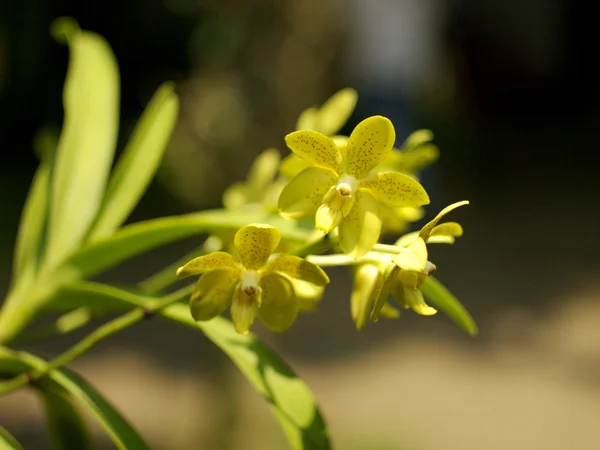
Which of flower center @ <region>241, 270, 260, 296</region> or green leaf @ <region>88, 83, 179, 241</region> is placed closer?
flower center @ <region>241, 270, 260, 296</region>

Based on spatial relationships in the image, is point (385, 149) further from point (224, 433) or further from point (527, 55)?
point (527, 55)

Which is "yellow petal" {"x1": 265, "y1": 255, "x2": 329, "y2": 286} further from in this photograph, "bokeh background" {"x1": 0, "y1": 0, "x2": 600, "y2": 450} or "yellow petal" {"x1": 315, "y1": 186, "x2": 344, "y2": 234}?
"bokeh background" {"x1": 0, "y1": 0, "x2": 600, "y2": 450}

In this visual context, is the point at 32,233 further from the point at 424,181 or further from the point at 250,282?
the point at 424,181

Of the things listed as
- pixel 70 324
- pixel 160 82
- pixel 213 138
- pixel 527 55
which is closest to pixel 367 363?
pixel 213 138

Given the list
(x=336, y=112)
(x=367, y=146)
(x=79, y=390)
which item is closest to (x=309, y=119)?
(x=336, y=112)

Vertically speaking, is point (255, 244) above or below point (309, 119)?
below

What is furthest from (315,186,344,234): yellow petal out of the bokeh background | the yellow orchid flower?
the bokeh background

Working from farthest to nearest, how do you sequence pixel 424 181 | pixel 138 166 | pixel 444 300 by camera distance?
pixel 424 181
pixel 138 166
pixel 444 300

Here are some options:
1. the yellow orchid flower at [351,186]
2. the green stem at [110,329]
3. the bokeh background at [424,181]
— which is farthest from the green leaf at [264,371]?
the bokeh background at [424,181]
